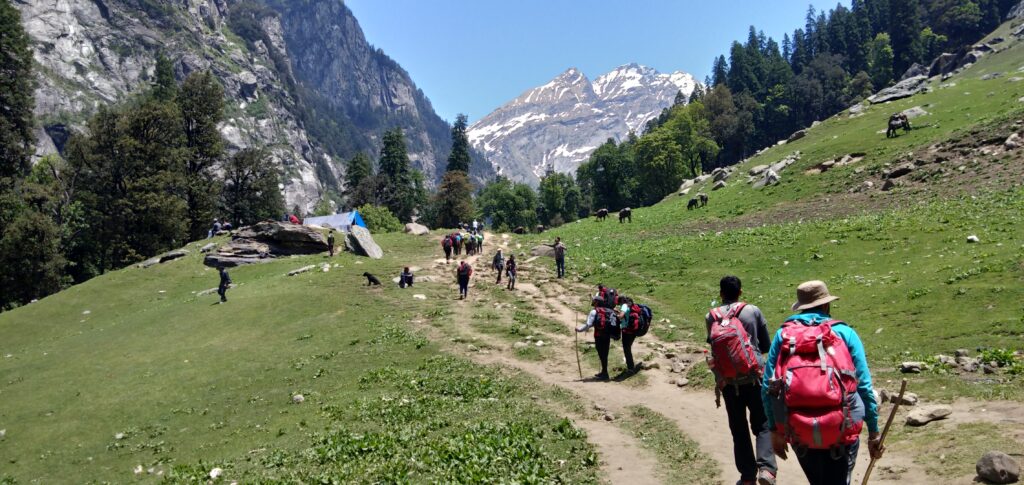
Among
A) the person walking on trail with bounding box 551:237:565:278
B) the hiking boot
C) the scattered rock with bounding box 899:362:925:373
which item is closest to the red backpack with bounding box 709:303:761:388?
the hiking boot

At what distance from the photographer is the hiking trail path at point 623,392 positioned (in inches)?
384

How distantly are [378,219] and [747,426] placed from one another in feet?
257

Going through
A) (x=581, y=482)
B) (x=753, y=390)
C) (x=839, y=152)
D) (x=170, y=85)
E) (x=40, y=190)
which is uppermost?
(x=170, y=85)

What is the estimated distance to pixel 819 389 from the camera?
586 cm

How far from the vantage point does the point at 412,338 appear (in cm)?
2417

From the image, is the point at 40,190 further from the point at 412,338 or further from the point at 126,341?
the point at 412,338

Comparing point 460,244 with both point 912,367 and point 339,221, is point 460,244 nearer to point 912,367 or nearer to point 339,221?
point 339,221

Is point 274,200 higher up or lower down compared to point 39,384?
higher up

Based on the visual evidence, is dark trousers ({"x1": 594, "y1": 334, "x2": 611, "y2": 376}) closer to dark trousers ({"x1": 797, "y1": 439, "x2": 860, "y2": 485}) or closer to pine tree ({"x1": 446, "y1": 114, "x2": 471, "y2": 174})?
dark trousers ({"x1": 797, "y1": 439, "x2": 860, "y2": 485})

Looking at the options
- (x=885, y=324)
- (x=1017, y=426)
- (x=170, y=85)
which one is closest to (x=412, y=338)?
(x=885, y=324)

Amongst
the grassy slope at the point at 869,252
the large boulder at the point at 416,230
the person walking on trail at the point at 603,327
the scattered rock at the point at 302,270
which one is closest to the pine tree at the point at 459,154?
the large boulder at the point at 416,230

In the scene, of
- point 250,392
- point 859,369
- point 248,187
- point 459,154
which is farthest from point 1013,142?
point 459,154

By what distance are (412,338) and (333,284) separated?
14.2 meters

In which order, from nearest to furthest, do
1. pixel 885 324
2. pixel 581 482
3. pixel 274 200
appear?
1. pixel 581 482
2. pixel 885 324
3. pixel 274 200
